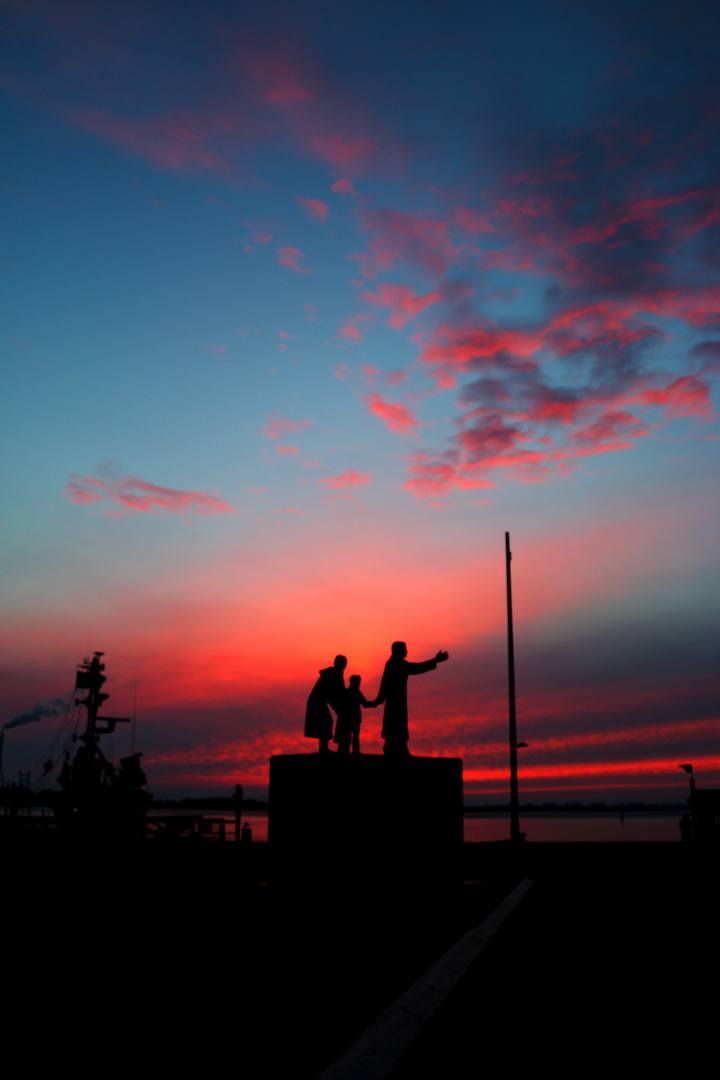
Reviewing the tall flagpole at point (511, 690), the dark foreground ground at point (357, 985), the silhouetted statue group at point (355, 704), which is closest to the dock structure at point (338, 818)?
the dark foreground ground at point (357, 985)

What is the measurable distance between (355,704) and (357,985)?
3.55 meters

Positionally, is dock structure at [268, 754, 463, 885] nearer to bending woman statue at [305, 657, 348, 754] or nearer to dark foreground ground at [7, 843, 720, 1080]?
dark foreground ground at [7, 843, 720, 1080]

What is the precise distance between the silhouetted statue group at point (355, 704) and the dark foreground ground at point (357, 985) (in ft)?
6.04

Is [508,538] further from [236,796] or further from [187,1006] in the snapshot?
[187,1006]

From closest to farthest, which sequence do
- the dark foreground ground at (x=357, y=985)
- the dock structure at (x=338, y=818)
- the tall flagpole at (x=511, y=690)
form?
the dark foreground ground at (x=357, y=985) < the dock structure at (x=338, y=818) < the tall flagpole at (x=511, y=690)

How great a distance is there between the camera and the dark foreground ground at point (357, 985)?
5.02m

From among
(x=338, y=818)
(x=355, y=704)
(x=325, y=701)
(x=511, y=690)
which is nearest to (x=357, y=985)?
(x=338, y=818)

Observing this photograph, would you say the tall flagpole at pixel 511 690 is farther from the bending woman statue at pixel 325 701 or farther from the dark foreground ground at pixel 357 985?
the bending woman statue at pixel 325 701

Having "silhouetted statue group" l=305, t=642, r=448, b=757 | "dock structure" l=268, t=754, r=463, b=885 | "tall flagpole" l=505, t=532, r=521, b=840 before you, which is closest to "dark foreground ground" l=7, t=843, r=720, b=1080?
"dock structure" l=268, t=754, r=463, b=885

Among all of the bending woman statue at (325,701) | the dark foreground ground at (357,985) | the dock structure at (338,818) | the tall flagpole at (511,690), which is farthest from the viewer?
the tall flagpole at (511,690)

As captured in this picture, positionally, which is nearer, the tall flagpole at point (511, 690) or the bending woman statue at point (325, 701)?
the bending woman statue at point (325, 701)

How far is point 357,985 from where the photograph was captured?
265 inches

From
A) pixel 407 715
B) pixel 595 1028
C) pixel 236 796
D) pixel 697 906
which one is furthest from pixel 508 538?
pixel 595 1028

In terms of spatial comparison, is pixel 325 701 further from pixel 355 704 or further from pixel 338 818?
pixel 338 818
